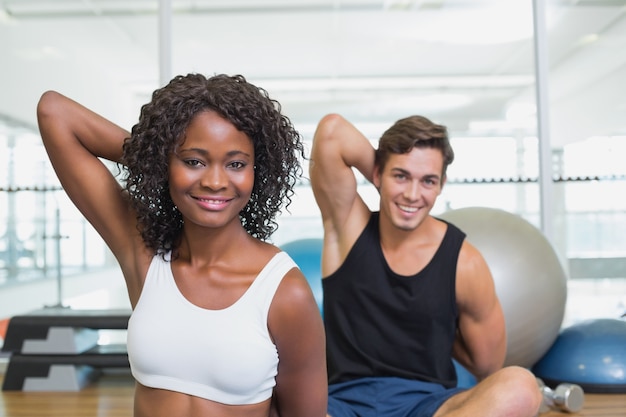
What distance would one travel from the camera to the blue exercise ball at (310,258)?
102 inches

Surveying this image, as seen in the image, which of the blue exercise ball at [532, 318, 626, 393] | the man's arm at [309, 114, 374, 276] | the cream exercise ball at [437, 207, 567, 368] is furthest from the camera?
the blue exercise ball at [532, 318, 626, 393]

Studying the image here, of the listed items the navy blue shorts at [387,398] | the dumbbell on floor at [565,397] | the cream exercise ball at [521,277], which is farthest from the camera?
the cream exercise ball at [521,277]

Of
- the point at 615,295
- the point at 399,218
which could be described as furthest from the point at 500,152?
the point at 399,218

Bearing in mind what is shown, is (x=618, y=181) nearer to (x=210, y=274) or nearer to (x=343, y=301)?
(x=343, y=301)

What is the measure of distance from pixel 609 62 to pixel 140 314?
3.37m

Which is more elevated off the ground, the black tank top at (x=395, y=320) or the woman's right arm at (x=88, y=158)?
the woman's right arm at (x=88, y=158)

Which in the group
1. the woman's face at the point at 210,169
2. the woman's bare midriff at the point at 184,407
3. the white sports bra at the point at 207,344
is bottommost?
the woman's bare midriff at the point at 184,407

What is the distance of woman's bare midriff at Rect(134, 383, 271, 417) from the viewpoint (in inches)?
42.4

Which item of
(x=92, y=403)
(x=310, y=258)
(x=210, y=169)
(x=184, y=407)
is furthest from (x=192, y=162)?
(x=92, y=403)

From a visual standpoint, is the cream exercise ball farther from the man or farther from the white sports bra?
the white sports bra

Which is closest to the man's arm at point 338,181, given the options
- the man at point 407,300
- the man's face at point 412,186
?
the man at point 407,300

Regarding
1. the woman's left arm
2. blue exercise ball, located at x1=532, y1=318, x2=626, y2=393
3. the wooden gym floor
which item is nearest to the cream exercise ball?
blue exercise ball, located at x1=532, y1=318, x2=626, y2=393

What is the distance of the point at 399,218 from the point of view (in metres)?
1.78

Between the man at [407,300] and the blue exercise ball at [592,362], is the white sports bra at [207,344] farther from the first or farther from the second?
the blue exercise ball at [592,362]
